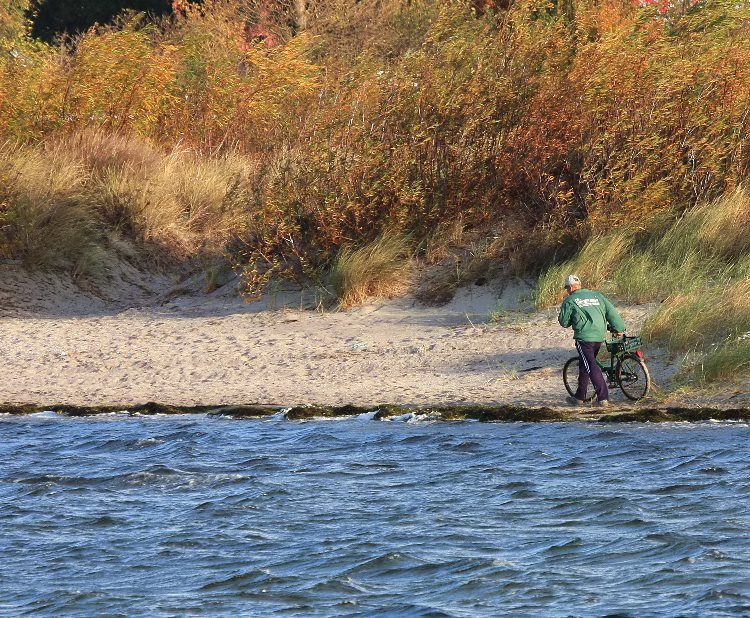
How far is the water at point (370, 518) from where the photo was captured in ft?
25.3

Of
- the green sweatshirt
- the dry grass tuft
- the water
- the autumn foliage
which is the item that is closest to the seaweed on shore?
the water

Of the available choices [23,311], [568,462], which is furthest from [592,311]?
[23,311]

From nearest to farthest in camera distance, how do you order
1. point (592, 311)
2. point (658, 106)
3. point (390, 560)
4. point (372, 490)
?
1. point (390, 560)
2. point (372, 490)
3. point (592, 311)
4. point (658, 106)

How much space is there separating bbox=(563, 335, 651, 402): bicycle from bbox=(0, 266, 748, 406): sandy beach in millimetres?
150

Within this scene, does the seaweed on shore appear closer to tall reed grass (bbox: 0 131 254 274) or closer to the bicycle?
the bicycle

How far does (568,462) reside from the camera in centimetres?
1073

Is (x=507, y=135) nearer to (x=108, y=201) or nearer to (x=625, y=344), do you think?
(x=625, y=344)

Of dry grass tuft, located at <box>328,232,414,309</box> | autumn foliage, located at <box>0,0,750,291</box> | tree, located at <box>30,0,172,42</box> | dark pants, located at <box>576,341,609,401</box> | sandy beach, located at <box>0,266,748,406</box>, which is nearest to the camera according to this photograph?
dark pants, located at <box>576,341,609,401</box>

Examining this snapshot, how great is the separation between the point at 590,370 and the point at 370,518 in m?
3.55

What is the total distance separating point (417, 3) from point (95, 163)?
11004 millimetres

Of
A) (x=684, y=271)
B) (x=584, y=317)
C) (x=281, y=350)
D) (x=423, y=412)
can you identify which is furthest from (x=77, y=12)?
(x=584, y=317)

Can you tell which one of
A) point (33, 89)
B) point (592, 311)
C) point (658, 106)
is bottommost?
point (592, 311)

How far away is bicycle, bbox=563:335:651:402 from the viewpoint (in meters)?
12.4

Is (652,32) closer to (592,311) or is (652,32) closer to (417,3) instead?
(592,311)
